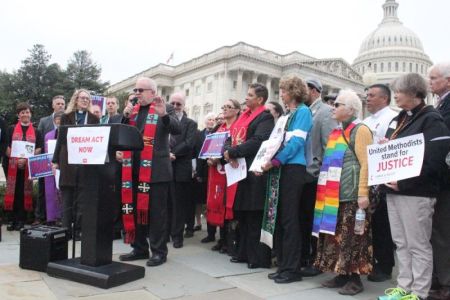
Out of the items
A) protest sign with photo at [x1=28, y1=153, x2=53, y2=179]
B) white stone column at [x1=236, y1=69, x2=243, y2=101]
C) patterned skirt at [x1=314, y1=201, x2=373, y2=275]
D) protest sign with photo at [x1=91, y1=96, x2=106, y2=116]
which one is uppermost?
white stone column at [x1=236, y1=69, x2=243, y2=101]

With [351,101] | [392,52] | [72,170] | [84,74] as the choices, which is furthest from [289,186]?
[392,52]

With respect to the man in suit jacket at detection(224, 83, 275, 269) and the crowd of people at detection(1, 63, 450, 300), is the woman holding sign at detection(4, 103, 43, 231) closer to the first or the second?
the crowd of people at detection(1, 63, 450, 300)

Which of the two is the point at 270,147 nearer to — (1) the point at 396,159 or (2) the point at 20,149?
(1) the point at 396,159

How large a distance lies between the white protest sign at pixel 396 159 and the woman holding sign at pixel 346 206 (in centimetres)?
18

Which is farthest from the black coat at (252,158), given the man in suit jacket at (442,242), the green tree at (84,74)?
the green tree at (84,74)

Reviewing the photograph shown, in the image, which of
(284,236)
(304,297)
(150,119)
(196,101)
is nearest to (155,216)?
(150,119)

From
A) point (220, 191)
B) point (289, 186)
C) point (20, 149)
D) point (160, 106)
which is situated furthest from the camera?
point (20, 149)

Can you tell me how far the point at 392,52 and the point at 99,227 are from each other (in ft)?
343

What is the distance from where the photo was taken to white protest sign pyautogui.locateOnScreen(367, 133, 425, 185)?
3902mm

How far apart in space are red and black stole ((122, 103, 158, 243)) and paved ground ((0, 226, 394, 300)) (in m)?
0.52

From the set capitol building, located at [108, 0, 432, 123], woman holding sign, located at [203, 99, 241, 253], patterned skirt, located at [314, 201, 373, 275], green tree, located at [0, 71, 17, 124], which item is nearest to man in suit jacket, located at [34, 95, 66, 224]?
woman holding sign, located at [203, 99, 241, 253]

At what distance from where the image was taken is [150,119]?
5.46 meters

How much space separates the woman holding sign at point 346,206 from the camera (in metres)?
4.46

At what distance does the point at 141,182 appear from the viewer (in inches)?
213
